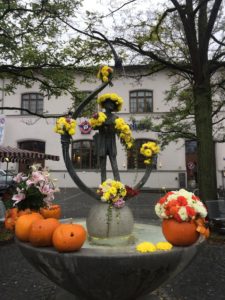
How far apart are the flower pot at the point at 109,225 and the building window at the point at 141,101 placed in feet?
80.1

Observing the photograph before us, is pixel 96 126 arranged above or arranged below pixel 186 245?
above

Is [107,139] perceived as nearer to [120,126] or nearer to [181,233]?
[120,126]

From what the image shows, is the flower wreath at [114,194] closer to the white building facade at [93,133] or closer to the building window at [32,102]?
the white building facade at [93,133]

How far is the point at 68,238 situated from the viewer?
11.2 feet

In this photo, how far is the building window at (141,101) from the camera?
93.8ft

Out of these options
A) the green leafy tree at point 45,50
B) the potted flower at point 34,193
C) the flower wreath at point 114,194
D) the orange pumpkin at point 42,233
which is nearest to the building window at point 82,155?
the green leafy tree at point 45,50

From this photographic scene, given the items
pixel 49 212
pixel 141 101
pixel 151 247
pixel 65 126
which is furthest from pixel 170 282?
pixel 141 101

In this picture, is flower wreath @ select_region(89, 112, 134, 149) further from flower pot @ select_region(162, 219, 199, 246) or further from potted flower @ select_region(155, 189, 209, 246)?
flower pot @ select_region(162, 219, 199, 246)

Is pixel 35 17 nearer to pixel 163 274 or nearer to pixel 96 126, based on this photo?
pixel 96 126

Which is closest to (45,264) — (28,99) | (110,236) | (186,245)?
(110,236)

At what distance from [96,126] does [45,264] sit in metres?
2.18

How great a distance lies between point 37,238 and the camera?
361 cm

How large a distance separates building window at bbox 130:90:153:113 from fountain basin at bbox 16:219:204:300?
25255 millimetres

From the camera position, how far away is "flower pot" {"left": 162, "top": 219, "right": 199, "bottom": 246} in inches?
142
